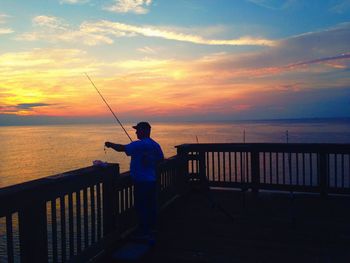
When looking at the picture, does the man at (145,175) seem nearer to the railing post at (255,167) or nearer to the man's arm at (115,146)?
the man's arm at (115,146)

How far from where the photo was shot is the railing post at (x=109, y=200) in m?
4.19

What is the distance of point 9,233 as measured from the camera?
264cm

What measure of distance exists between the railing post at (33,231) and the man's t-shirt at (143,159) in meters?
1.68

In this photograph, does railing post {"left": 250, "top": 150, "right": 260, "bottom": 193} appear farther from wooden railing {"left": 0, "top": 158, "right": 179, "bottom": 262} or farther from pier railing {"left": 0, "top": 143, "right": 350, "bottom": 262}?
wooden railing {"left": 0, "top": 158, "right": 179, "bottom": 262}

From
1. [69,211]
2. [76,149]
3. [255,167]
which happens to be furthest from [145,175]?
[76,149]

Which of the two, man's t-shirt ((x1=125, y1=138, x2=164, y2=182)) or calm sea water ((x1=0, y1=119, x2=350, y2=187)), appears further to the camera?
calm sea water ((x1=0, y1=119, x2=350, y2=187))

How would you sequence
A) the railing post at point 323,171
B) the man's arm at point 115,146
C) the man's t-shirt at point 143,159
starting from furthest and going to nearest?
the railing post at point 323,171 < the man's t-shirt at point 143,159 < the man's arm at point 115,146

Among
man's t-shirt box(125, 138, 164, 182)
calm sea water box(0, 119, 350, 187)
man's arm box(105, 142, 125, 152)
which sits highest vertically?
man's arm box(105, 142, 125, 152)

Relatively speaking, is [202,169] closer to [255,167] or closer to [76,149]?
[255,167]

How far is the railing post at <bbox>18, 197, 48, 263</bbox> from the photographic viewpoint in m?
2.83

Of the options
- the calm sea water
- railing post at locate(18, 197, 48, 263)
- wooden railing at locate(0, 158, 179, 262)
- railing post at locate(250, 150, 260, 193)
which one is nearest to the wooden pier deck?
railing post at locate(250, 150, 260, 193)

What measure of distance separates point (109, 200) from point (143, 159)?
711 millimetres

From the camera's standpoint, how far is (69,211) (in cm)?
352

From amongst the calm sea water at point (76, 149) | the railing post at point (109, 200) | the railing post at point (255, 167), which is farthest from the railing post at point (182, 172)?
the railing post at point (109, 200)
